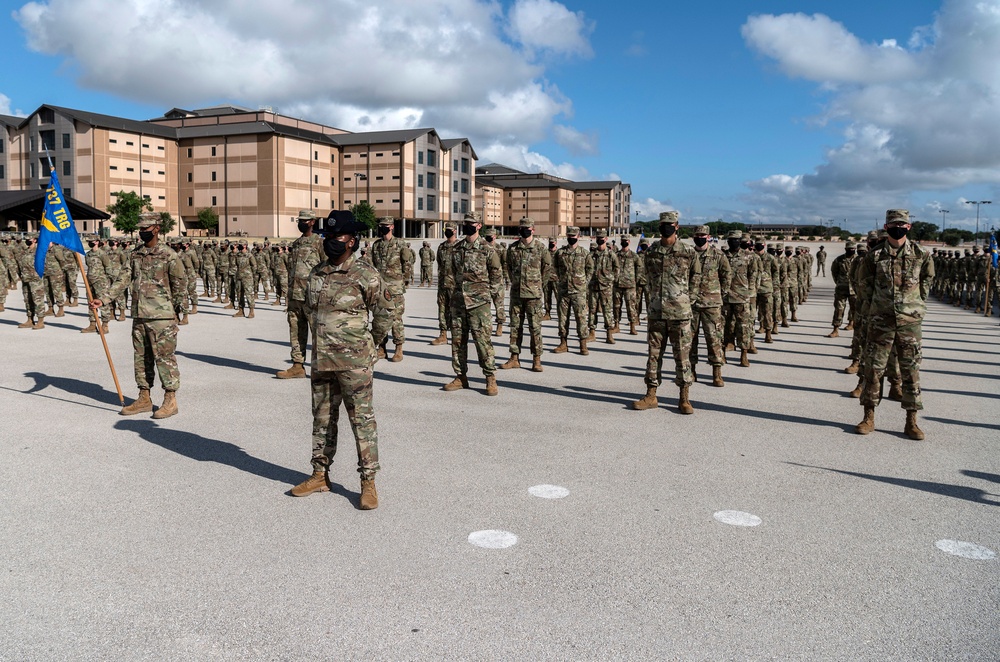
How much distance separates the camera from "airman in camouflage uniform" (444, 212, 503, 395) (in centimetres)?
909

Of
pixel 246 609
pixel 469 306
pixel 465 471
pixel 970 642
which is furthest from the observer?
pixel 469 306

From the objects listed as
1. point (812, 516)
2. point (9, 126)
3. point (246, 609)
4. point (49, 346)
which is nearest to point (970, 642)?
point (812, 516)

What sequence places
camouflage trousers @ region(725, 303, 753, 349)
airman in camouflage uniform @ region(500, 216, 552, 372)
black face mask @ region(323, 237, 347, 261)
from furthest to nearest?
1. camouflage trousers @ region(725, 303, 753, 349)
2. airman in camouflage uniform @ region(500, 216, 552, 372)
3. black face mask @ region(323, 237, 347, 261)

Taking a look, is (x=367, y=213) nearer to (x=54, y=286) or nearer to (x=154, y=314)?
(x=54, y=286)

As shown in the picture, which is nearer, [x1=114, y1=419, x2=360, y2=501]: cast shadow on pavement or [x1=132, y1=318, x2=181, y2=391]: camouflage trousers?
[x1=114, y1=419, x2=360, y2=501]: cast shadow on pavement

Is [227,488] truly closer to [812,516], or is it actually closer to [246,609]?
A: [246,609]

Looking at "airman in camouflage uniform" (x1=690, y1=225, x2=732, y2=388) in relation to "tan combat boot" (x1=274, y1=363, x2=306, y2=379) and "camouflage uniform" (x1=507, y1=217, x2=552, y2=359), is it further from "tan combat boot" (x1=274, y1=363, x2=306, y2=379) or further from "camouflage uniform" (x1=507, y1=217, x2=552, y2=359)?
"tan combat boot" (x1=274, y1=363, x2=306, y2=379)

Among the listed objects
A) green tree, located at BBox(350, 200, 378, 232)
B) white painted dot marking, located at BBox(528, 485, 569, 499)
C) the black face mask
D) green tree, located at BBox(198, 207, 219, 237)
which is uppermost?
green tree, located at BBox(350, 200, 378, 232)

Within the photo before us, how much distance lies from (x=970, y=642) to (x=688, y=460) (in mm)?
2986

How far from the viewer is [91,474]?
5762 millimetres

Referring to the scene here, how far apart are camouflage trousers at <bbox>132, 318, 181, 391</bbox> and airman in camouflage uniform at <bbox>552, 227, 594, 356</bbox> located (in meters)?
6.54

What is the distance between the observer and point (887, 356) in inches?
288

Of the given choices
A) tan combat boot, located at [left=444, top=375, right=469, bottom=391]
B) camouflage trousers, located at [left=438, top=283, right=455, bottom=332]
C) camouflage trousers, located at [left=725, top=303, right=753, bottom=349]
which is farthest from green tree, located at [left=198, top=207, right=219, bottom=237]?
tan combat boot, located at [left=444, top=375, right=469, bottom=391]

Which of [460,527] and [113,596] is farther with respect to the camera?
[460,527]
